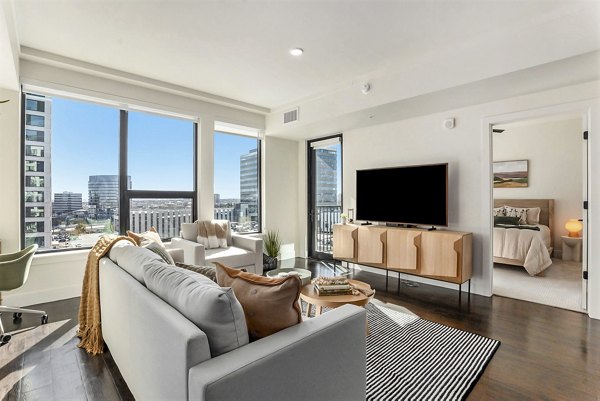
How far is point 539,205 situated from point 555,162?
2.70 ft

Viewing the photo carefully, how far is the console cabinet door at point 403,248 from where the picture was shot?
368cm

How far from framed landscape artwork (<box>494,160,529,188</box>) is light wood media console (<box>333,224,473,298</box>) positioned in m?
3.44

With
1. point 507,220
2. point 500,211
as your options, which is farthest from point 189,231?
point 500,211

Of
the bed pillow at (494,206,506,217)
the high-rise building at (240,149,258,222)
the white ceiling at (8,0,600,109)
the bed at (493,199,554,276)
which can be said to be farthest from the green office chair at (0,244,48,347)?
the bed pillow at (494,206,506,217)

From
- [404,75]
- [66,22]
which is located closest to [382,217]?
[404,75]

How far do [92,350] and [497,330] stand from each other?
328cm

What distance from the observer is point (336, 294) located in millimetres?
2354

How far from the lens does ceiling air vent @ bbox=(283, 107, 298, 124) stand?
4.68m

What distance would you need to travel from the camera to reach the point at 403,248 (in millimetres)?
3795

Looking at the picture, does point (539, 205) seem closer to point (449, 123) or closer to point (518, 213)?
Result: point (518, 213)

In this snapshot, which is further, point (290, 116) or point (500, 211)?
point (500, 211)

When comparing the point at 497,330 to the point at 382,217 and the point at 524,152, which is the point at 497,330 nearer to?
the point at 382,217

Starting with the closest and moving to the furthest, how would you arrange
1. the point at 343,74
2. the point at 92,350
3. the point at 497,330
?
the point at 92,350 → the point at 497,330 → the point at 343,74

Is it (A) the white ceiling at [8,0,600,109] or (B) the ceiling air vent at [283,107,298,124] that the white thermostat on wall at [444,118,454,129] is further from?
(B) the ceiling air vent at [283,107,298,124]
